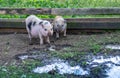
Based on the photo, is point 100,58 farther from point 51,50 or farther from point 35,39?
point 35,39

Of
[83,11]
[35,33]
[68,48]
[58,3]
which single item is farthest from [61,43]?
[58,3]

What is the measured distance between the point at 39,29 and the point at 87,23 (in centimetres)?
156

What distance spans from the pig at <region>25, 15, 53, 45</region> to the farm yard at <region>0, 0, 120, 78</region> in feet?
0.70

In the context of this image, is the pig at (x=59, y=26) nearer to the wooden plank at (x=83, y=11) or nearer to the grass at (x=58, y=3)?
the wooden plank at (x=83, y=11)

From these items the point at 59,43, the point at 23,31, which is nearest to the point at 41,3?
the point at 23,31

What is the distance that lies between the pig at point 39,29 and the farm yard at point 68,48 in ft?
0.70

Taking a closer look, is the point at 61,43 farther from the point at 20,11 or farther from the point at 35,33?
the point at 20,11

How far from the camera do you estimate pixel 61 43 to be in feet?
29.9

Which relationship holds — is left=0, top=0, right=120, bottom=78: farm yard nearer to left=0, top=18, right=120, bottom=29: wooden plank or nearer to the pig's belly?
left=0, top=18, right=120, bottom=29: wooden plank

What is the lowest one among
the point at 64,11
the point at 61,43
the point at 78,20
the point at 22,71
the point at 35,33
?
the point at 61,43

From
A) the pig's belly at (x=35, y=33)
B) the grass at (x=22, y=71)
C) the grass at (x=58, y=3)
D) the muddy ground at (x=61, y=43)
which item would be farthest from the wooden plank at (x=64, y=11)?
the grass at (x=22, y=71)

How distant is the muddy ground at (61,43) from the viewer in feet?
27.3

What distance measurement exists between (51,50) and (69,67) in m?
1.27

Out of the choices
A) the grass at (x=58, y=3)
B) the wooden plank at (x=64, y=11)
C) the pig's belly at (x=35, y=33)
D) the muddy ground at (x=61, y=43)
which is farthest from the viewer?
the grass at (x=58, y=3)
